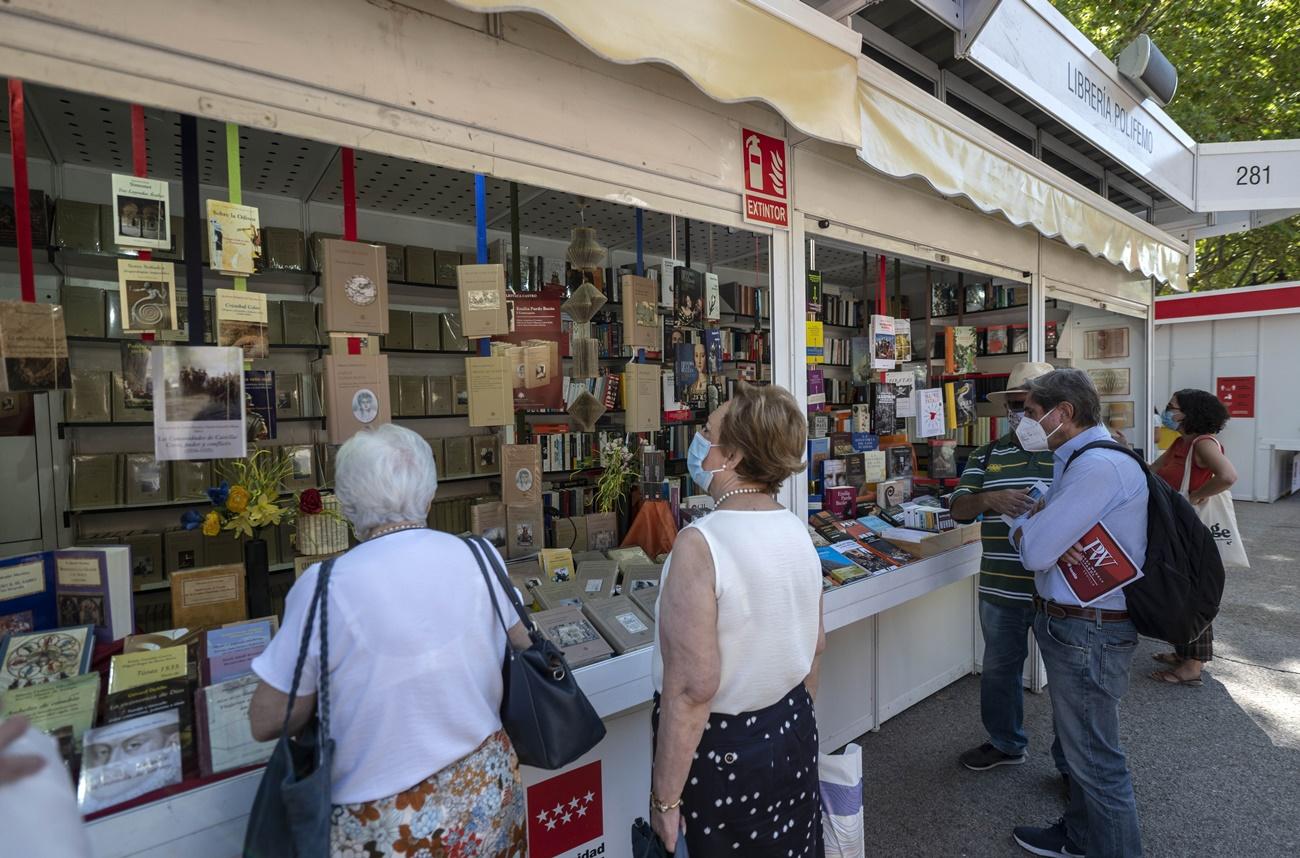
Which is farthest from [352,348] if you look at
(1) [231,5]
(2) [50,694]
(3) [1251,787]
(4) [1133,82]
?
(4) [1133,82]

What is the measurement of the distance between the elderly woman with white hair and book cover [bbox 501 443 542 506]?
2.97ft

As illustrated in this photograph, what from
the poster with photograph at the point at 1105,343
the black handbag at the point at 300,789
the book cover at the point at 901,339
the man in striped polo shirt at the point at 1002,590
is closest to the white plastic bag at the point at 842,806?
the black handbag at the point at 300,789

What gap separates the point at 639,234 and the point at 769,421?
1.42m

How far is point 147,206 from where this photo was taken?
134 centimetres

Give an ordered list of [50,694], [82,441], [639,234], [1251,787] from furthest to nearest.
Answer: [82,441] < [1251,787] < [639,234] < [50,694]

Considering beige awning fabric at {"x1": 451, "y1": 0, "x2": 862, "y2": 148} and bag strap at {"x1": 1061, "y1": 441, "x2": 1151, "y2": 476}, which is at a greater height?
beige awning fabric at {"x1": 451, "y1": 0, "x2": 862, "y2": 148}

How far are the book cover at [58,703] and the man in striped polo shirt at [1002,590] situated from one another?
9.41 ft

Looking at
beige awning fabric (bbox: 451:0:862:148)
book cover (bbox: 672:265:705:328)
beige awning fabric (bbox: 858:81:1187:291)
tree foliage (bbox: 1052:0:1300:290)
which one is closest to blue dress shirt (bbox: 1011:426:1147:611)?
beige awning fabric (bbox: 858:81:1187:291)

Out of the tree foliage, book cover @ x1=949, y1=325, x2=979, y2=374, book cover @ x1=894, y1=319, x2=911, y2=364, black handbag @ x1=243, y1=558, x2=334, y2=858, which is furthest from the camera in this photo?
the tree foliage

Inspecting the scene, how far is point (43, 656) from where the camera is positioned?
4.45 ft

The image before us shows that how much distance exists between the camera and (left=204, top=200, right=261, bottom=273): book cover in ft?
4.63

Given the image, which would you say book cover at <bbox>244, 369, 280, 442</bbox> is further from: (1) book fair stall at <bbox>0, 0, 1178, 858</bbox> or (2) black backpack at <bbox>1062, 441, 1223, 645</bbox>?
(2) black backpack at <bbox>1062, 441, 1223, 645</bbox>

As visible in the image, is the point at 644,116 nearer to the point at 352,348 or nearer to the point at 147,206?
the point at 352,348

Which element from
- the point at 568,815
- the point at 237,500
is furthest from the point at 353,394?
the point at 568,815
